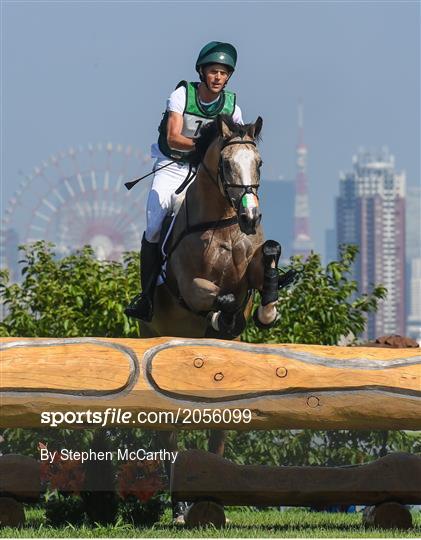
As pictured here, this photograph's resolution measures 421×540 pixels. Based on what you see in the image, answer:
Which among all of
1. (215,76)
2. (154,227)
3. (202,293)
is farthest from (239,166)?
(154,227)

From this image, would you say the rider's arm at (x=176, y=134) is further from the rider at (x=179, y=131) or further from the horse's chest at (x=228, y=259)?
the horse's chest at (x=228, y=259)

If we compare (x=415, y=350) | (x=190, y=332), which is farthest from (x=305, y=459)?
(x=415, y=350)

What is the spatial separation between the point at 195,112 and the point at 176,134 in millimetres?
233

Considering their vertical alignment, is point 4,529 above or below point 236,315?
below

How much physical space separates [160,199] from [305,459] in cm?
446

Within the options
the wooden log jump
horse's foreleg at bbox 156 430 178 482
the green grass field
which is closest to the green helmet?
the wooden log jump

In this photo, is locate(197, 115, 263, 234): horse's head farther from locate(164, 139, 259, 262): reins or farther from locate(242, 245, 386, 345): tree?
locate(242, 245, 386, 345): tree

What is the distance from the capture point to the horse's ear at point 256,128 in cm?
1046

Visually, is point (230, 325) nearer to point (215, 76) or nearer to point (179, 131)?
point (179, 131)

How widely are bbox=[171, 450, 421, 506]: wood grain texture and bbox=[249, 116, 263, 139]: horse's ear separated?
2239mm

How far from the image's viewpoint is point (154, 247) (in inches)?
452

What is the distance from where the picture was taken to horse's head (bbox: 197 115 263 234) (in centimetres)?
1009

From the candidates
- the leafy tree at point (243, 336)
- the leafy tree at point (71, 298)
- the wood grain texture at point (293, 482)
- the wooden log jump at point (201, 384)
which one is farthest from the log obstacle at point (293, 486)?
the leafy tree at point (71, 298)

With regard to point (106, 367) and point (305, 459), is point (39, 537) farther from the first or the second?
point (305, 459)
